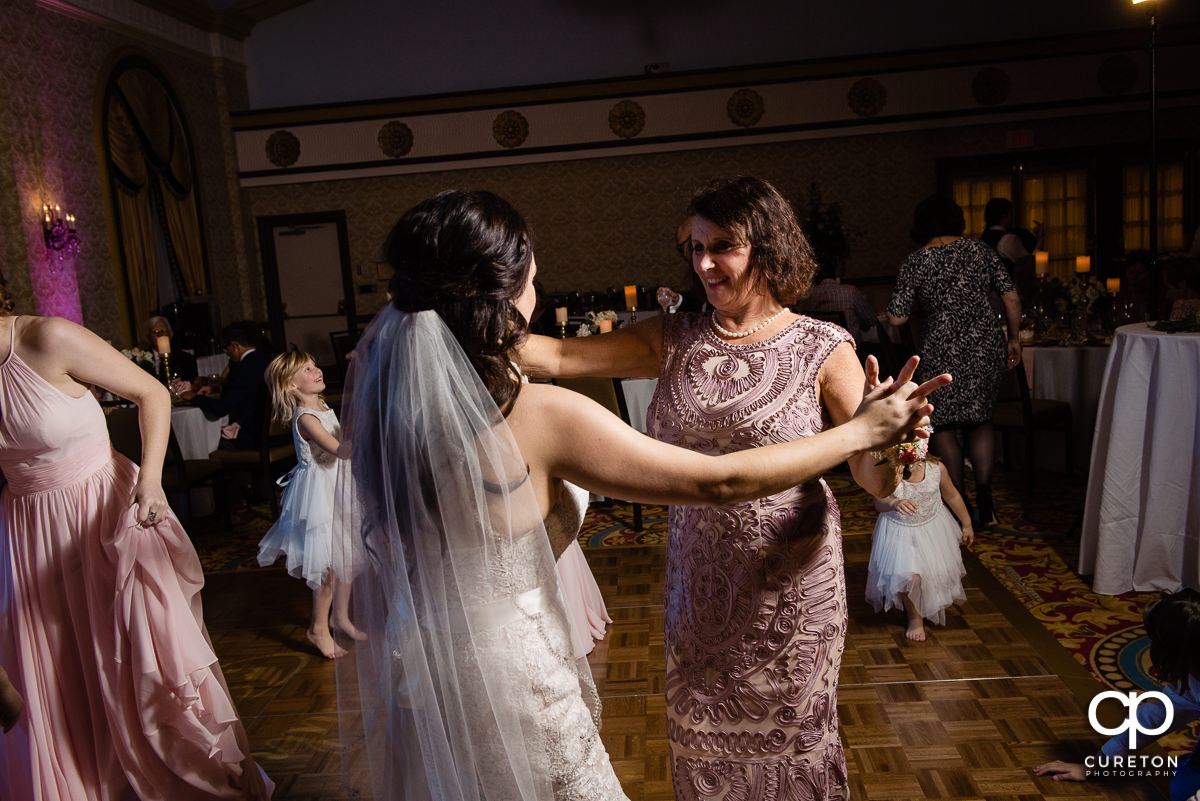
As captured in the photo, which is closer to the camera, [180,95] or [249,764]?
[249,764]

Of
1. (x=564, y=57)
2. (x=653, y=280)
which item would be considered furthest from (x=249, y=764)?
(x=564, y=57)

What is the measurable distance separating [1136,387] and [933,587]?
1.03 m

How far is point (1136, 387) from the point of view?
3.23 meters

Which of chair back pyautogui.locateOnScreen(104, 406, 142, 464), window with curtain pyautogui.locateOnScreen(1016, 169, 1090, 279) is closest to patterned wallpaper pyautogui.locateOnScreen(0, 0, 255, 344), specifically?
chair back pyautogui.locateOnScreen(104, 406, 142, 464)

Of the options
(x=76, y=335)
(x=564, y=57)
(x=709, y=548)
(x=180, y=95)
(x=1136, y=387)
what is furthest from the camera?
(x=564, y=57)

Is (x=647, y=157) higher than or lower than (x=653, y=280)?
higher

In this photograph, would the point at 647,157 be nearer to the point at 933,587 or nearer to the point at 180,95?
the point at 180,95

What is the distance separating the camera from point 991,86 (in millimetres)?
10086

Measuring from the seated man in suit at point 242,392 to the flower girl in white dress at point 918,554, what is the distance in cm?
369

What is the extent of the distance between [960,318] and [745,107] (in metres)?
7.04

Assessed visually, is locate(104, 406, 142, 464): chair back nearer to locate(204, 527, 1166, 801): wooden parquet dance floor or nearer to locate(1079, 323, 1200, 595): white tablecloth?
locate(204, 527, 1166, 801): wooden parquet dance floor

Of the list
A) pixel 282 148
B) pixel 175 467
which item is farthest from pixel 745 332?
pixel 282 148

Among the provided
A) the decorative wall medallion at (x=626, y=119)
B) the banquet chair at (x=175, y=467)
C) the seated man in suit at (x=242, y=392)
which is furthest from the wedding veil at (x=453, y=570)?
the decorative wall medallion at (x=626, y=119)

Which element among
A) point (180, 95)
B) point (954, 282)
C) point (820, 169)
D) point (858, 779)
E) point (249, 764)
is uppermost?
point (180, 95)
